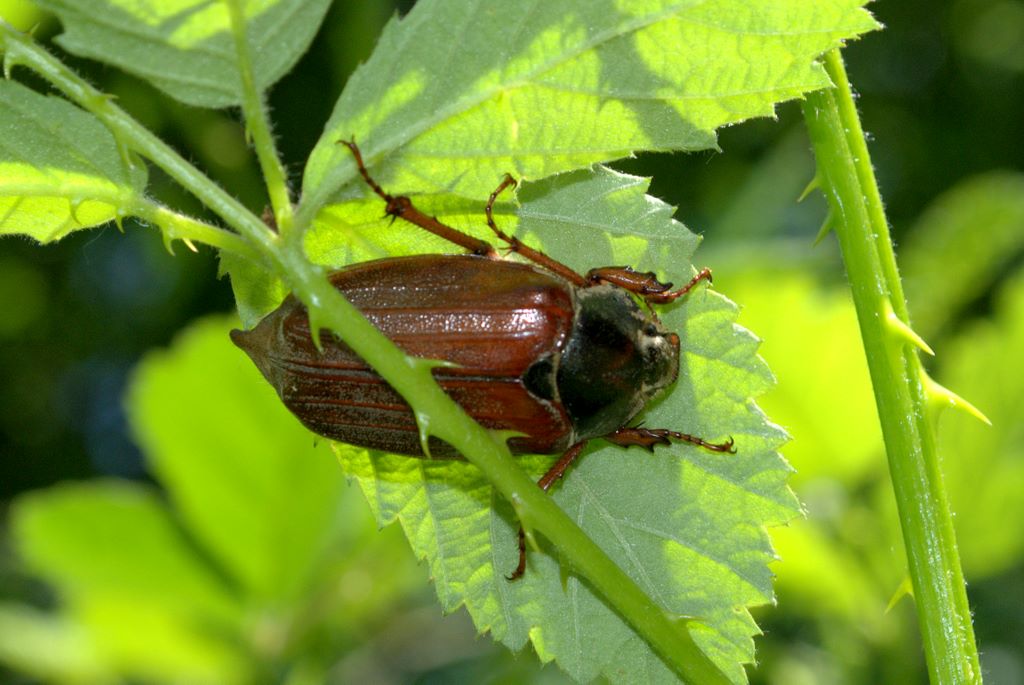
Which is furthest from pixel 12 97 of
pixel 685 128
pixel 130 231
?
pixel 130 231

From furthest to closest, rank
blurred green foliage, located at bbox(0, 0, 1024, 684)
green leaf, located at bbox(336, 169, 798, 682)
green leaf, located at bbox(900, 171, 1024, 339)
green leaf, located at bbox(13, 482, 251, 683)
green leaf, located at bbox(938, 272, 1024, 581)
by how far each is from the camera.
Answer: green leaf, located at bbox(900, 171, 1024, 339), green leaf, located at bbox(13, 482, 251, 683), green leaf, located at bbox(938, 272, 1024, 581), blurred green foliage, located at bbox(0, 0, 1024, 684), green leaf, located at bbox(336, 169, 798, 682)

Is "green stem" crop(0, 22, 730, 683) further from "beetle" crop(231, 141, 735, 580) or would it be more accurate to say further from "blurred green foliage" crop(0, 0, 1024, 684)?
"blurred green foliage" crop(0, 0, 1024, 684)

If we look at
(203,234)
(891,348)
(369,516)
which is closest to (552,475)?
(891,348)

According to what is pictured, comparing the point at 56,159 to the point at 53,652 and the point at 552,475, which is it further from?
the point at 53,652

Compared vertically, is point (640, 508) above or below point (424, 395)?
below

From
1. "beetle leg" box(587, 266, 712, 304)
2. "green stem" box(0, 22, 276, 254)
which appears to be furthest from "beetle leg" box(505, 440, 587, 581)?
"green stem" box(0, 22, 276, 254)
